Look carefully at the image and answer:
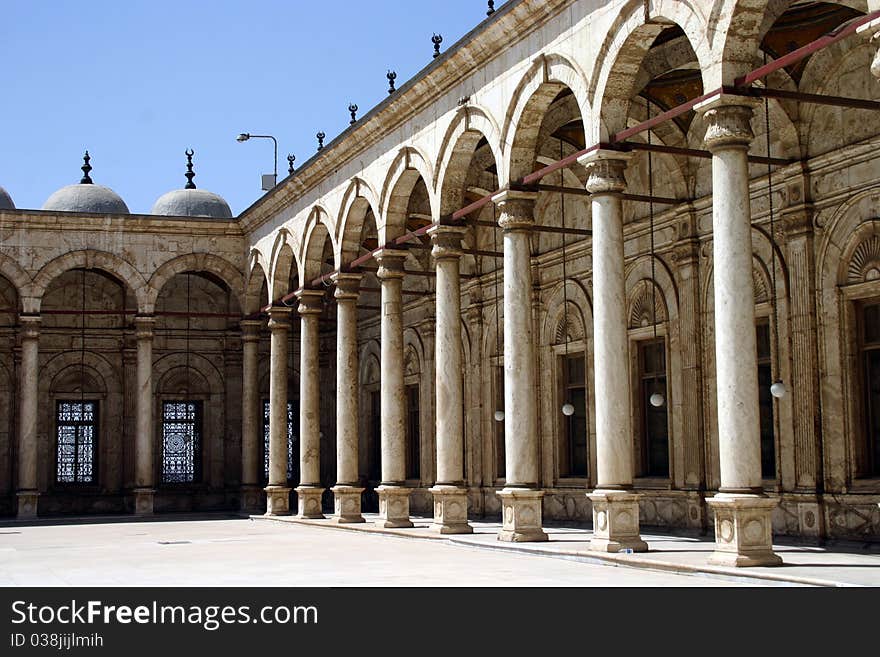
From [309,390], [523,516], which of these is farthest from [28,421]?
[523,516]

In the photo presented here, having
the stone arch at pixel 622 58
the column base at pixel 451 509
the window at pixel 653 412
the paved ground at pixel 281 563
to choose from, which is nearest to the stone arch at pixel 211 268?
the paved ground at pixel 281 563

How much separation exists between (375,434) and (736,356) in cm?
1997

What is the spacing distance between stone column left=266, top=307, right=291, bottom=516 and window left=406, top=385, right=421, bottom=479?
3265mm

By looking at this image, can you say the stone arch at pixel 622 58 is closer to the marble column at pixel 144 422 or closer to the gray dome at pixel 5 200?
the marble column at pixel 144 422

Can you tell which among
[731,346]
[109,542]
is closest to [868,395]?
[731,346]

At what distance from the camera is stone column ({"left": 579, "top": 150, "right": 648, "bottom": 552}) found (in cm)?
1529

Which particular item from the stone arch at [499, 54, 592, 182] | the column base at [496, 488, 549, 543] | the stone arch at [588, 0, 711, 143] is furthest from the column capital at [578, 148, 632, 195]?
the column base at [496, 488, 549, 543]

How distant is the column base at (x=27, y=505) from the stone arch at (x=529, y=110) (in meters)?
16.5

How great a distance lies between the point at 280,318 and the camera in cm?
2853

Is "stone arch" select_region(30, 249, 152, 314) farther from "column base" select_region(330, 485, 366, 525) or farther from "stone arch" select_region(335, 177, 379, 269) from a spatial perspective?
"column base" select_region(330, 485, 366, 525)

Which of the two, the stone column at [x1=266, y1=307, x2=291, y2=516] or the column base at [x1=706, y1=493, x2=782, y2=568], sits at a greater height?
the stone column at [x1=266, y1=307, x2=291, y2=516]

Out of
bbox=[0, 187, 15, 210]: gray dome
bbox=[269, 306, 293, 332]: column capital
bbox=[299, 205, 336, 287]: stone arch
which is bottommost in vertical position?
bbox=[269, 306, 293, 332]: column capital
